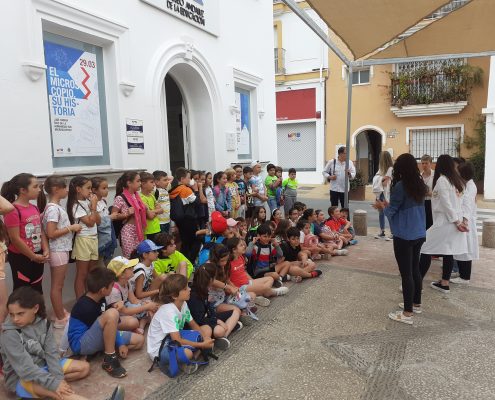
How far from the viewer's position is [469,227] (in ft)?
17.0

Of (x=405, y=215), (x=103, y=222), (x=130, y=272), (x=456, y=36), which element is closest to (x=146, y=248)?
(x=130, y=272)

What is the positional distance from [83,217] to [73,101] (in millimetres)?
1630

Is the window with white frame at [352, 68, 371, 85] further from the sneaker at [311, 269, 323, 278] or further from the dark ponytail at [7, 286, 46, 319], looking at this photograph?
the dark ponytail at [7, 286, 46, 319]

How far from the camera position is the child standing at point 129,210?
459 cm

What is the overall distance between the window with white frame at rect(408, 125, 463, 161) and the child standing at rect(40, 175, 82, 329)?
15849mm

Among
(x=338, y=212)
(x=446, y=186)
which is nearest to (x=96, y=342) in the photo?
(x=446, y=186)

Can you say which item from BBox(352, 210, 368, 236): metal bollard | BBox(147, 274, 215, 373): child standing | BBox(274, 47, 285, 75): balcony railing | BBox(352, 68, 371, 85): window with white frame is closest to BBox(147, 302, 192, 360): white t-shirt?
BBox(147, 274, 215, 373): child standing

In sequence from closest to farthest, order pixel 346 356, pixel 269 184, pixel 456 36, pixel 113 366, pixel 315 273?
pixel 113 366, pixel 346 356, pixel 315 273, pixel 456 36, pixel 269 184

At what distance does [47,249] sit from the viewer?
3.75m

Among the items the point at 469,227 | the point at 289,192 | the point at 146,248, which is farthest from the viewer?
the point at 289,192

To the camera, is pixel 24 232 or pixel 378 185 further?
pixel 378 185

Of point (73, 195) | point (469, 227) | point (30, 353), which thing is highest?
point (73, 195)

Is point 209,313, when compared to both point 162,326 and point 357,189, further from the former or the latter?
point 357,189

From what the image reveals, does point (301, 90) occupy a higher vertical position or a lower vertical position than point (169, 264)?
higher
